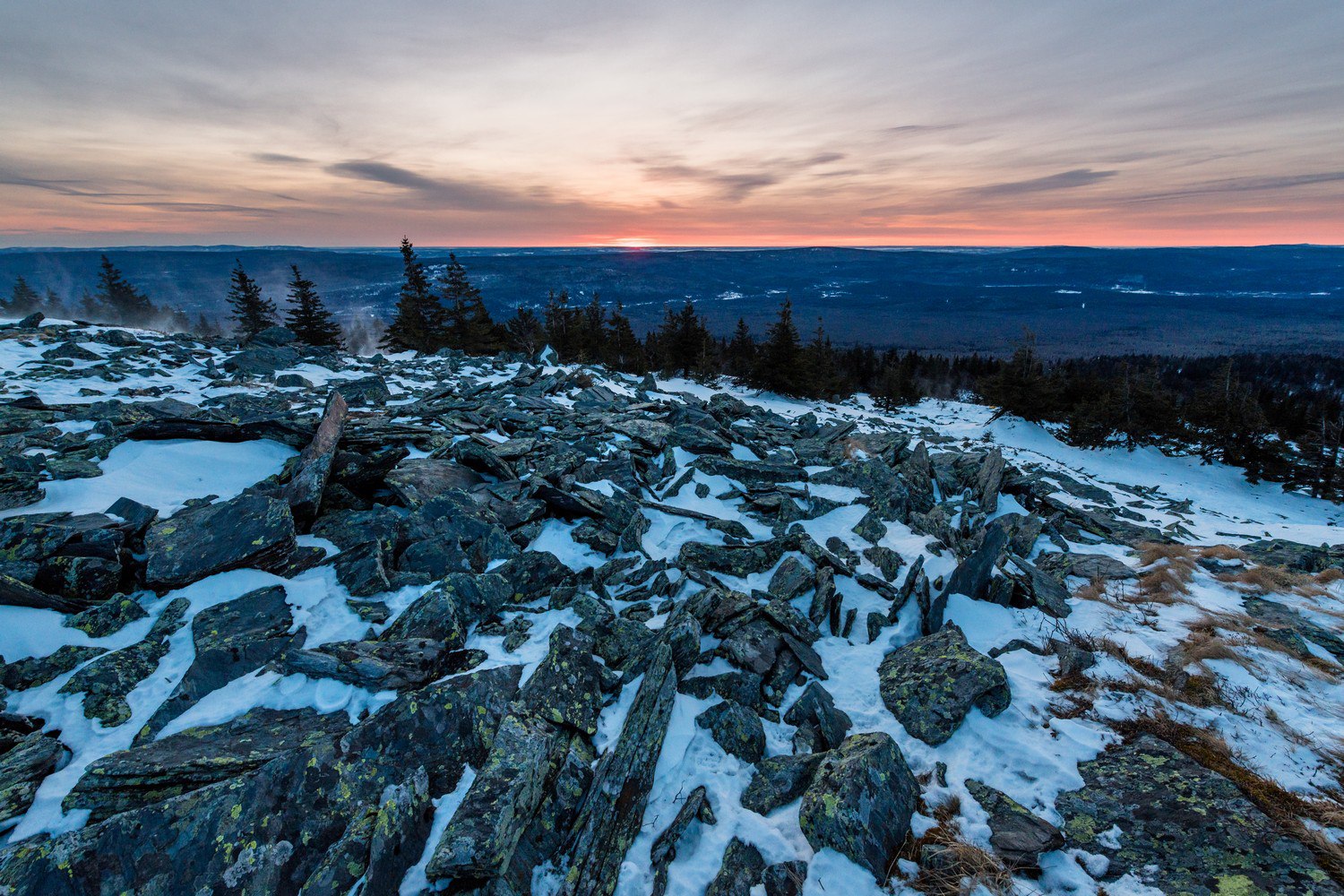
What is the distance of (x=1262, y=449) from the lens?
141 ft

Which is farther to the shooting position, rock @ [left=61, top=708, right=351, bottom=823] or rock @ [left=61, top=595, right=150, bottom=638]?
rock @ [left=61, top=595, right=150, bottom=638]

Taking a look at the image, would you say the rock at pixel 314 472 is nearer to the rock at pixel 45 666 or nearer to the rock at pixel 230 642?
the rock at pixel 230 642

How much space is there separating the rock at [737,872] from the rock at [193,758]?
Answer: 181 inches

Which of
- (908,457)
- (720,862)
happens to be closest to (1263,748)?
(720,862)

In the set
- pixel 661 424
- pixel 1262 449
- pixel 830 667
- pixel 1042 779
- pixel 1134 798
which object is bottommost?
pixel 1262 449

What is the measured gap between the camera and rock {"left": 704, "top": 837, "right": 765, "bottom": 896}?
5160 mm

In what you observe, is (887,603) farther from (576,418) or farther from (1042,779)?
(576,418)

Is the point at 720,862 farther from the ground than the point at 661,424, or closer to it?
closer to it

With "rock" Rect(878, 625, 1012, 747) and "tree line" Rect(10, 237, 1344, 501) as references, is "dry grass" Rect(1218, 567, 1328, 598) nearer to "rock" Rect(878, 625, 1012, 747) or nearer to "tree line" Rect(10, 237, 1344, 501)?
"rock" Rect(878, 625, 1012, 747)

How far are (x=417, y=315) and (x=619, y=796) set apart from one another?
46769mm

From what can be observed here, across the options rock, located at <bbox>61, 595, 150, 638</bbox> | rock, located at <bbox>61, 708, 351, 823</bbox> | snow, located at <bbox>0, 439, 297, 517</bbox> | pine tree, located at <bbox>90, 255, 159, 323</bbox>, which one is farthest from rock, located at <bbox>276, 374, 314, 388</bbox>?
pine tree, located at <bbox>90, 255, 159, 323</bbox>

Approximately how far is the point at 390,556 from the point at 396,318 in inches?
1813

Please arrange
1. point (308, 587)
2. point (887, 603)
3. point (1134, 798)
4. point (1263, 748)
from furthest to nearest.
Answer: point (887, 603) → point (308, 587) → point (1263, 748) → point (1134, 798)

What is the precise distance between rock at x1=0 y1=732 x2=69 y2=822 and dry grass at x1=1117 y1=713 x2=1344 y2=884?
12.0 m
